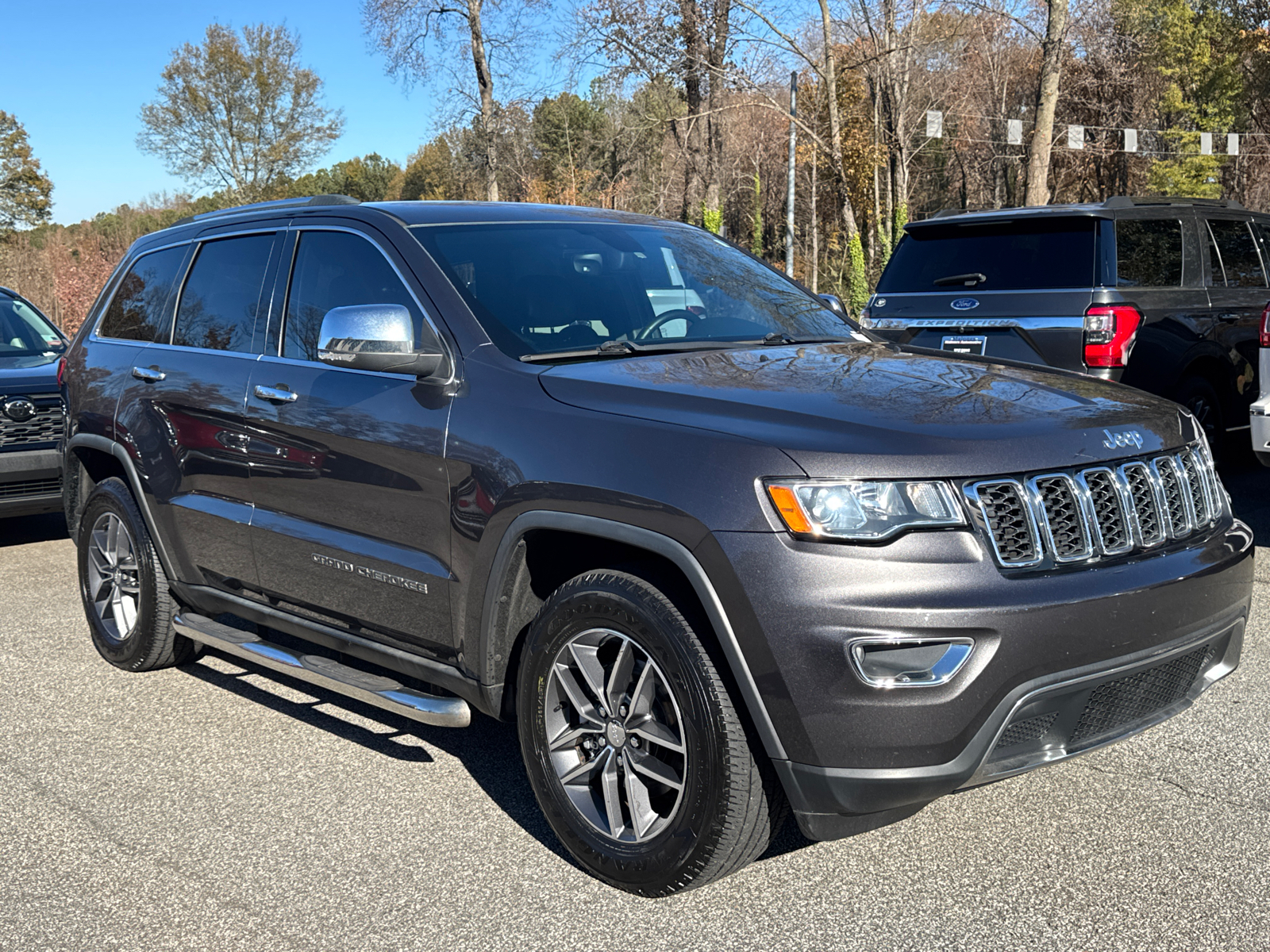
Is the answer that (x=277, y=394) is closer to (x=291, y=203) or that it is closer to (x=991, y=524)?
(x=291, y=203)

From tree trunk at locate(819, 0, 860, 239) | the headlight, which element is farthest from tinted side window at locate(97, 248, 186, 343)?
tree trunk at locate(819, 0, 860, 239)

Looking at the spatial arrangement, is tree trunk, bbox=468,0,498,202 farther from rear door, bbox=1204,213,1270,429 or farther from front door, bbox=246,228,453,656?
front door, bbox=246,228,453,656

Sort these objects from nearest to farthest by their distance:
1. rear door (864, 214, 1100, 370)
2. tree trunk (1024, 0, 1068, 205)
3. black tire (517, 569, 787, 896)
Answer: black tire (517, 569, 787, 896), rear door (864, 214, 1100, 370), tree trunk (1024, 0, 1068, 205)

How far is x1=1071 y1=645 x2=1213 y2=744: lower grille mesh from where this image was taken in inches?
116

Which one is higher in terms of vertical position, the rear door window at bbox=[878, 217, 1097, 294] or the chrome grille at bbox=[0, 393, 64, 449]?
the rear door window at bbox=[878, 217, 1097, 294]

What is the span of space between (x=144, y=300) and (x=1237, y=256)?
7.35m

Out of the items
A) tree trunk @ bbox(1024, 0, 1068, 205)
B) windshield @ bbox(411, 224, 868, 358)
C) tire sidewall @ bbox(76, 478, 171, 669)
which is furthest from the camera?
tree trunk @ bbox(1024, 0, 1068, 205)

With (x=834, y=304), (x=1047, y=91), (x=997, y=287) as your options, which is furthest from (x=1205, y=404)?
(x=1047, y=91)

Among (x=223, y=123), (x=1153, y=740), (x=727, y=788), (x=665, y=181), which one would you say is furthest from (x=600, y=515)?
(x=223, y=123)

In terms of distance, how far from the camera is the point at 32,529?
938cm

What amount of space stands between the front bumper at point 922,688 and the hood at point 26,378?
6820 mm

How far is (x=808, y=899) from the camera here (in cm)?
316

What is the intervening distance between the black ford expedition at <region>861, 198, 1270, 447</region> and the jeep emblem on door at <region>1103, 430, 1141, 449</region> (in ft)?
14.7

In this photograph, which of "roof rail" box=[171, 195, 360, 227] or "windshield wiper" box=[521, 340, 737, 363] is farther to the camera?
"roof rail" box=[171, 195, 360, 227]
